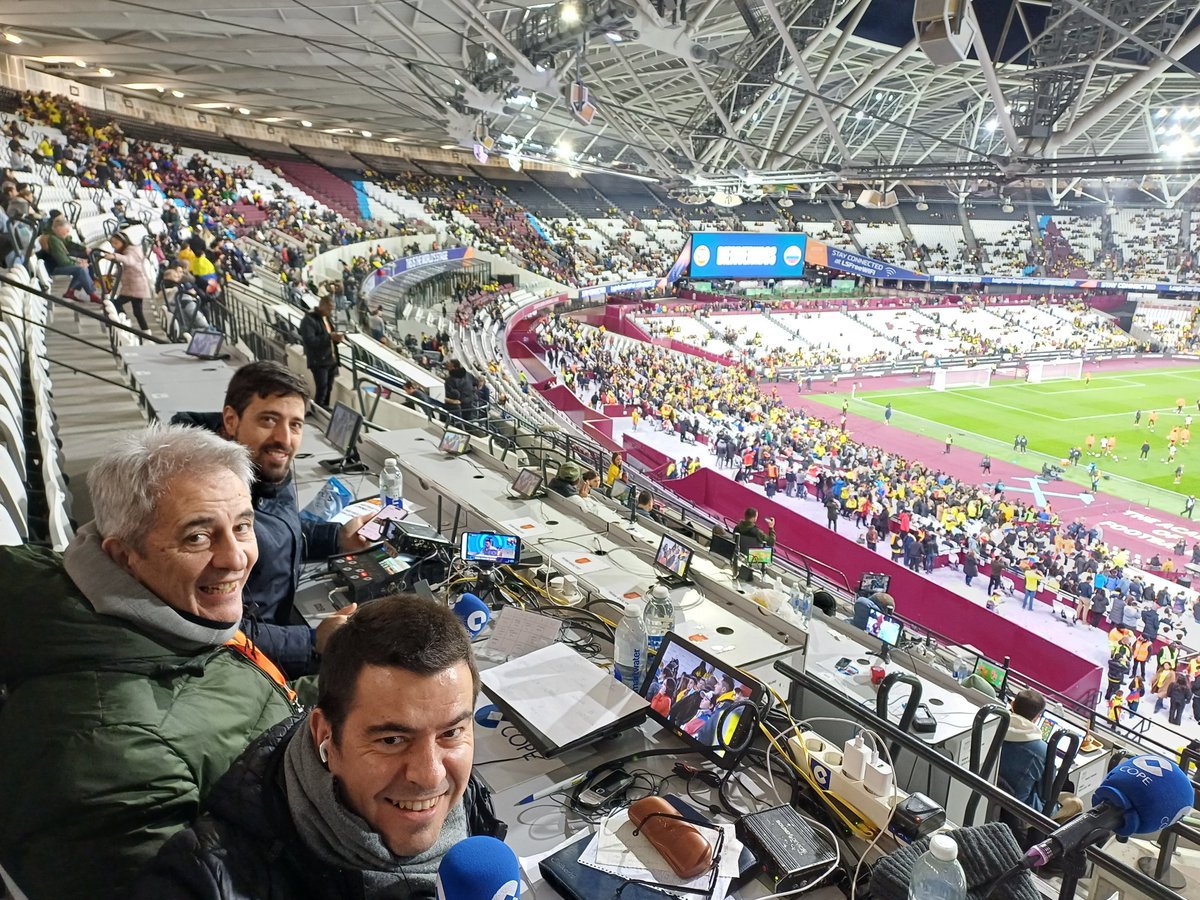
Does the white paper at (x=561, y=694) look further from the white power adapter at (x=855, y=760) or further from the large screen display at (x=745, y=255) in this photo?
the large screen display at (x=745, y=255)

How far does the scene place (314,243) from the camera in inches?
933

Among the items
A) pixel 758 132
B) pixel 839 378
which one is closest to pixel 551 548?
pixel 839 378

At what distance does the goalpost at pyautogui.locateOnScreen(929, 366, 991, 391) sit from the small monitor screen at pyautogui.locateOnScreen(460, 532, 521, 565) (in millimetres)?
36320

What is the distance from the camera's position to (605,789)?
199cm

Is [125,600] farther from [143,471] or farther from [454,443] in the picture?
[454,443]

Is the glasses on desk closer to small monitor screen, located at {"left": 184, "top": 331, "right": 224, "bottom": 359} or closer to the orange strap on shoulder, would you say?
the orange strap on shoulder

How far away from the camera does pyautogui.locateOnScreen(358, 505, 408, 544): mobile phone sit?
3.42m

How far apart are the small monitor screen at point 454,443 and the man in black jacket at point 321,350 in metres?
2.83

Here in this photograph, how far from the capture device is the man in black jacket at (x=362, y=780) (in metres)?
1.30

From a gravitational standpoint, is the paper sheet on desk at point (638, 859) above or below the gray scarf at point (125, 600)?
below

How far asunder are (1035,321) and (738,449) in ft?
111

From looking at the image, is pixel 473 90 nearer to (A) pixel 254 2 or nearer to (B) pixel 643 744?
(A) pixel 254 2

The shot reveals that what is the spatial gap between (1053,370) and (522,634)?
1748 inches

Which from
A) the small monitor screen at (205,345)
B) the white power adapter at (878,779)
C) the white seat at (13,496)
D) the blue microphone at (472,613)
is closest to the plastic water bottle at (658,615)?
the blue microphone at (472,613)
